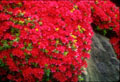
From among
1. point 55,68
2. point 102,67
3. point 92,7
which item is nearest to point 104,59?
point 102,67

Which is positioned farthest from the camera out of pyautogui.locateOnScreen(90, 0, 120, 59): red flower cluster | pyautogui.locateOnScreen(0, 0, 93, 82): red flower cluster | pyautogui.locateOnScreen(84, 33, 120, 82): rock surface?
pyautogui.locateOnScreen(90, 0, 120, 59): red flower cluster

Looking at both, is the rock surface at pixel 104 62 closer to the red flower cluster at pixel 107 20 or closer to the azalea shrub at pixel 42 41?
the red flower cluster at pixel 107 20

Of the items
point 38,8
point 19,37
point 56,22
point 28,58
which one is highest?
point 38,8

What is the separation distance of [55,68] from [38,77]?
0.43 meters

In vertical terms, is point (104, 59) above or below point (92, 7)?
below

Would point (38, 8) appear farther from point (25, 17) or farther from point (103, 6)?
point (103, 6)

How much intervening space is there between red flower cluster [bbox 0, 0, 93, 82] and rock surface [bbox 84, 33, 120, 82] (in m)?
0.94

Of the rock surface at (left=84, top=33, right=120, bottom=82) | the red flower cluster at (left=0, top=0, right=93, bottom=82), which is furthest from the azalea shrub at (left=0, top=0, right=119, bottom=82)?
the rock surface at (left=84, top=33, right=120, bottom=82)

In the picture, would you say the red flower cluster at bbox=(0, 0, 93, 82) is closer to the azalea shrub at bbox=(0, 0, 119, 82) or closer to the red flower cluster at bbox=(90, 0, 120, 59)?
the azalea shrub at bbox=(0, 0, 119, 82)

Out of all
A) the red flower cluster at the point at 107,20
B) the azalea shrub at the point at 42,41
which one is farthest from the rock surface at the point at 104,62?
the azalea shrub at the point at 42,41

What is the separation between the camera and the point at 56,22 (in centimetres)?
417

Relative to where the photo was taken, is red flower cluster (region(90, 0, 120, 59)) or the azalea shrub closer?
the azalea shrub

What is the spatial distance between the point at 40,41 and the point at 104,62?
271 centimetres

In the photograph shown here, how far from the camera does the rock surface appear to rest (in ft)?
16.8
